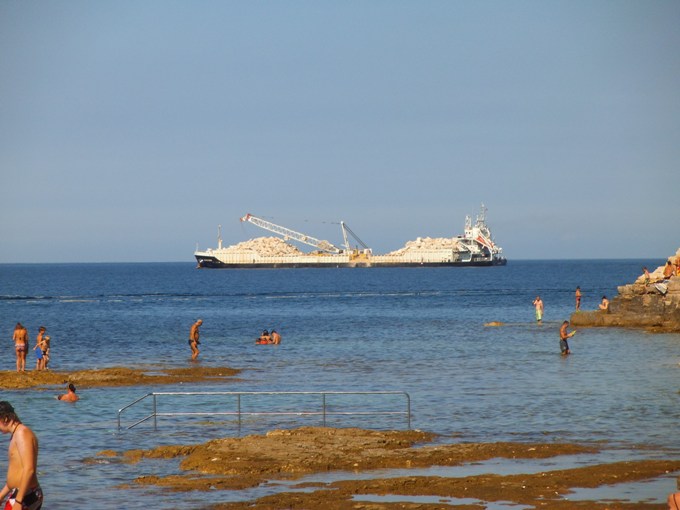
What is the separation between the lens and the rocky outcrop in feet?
165

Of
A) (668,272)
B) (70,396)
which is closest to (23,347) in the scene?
(70,396)

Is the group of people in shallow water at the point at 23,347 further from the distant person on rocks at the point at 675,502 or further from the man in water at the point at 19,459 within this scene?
the distant person on rocks at the point at 675,502

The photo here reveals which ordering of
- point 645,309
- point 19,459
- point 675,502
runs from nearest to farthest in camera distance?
point 19,459, point 675,502, point 645,309

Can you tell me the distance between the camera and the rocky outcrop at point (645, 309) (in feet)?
165

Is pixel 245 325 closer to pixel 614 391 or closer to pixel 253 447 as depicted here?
pixel 614 391

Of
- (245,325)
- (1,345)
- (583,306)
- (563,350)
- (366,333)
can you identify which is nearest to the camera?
(563,350)

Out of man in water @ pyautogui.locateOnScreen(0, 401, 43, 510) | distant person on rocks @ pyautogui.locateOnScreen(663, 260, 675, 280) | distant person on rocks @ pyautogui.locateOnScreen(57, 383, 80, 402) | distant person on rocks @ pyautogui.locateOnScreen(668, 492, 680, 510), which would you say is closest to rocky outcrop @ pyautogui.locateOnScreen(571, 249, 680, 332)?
distant person on rocks @ pyautogui.locateOnScreen(663, 260, 675, 280)

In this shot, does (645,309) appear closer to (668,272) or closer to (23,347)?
(668,272)

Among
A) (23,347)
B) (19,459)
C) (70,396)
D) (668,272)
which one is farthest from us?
(668,272)

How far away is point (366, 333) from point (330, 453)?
118 ft

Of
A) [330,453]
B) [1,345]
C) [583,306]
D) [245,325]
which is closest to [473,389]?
[330,453]

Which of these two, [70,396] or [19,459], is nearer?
[19,459]

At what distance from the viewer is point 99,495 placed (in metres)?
17.0

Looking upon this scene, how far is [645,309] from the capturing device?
5259 centimetres
